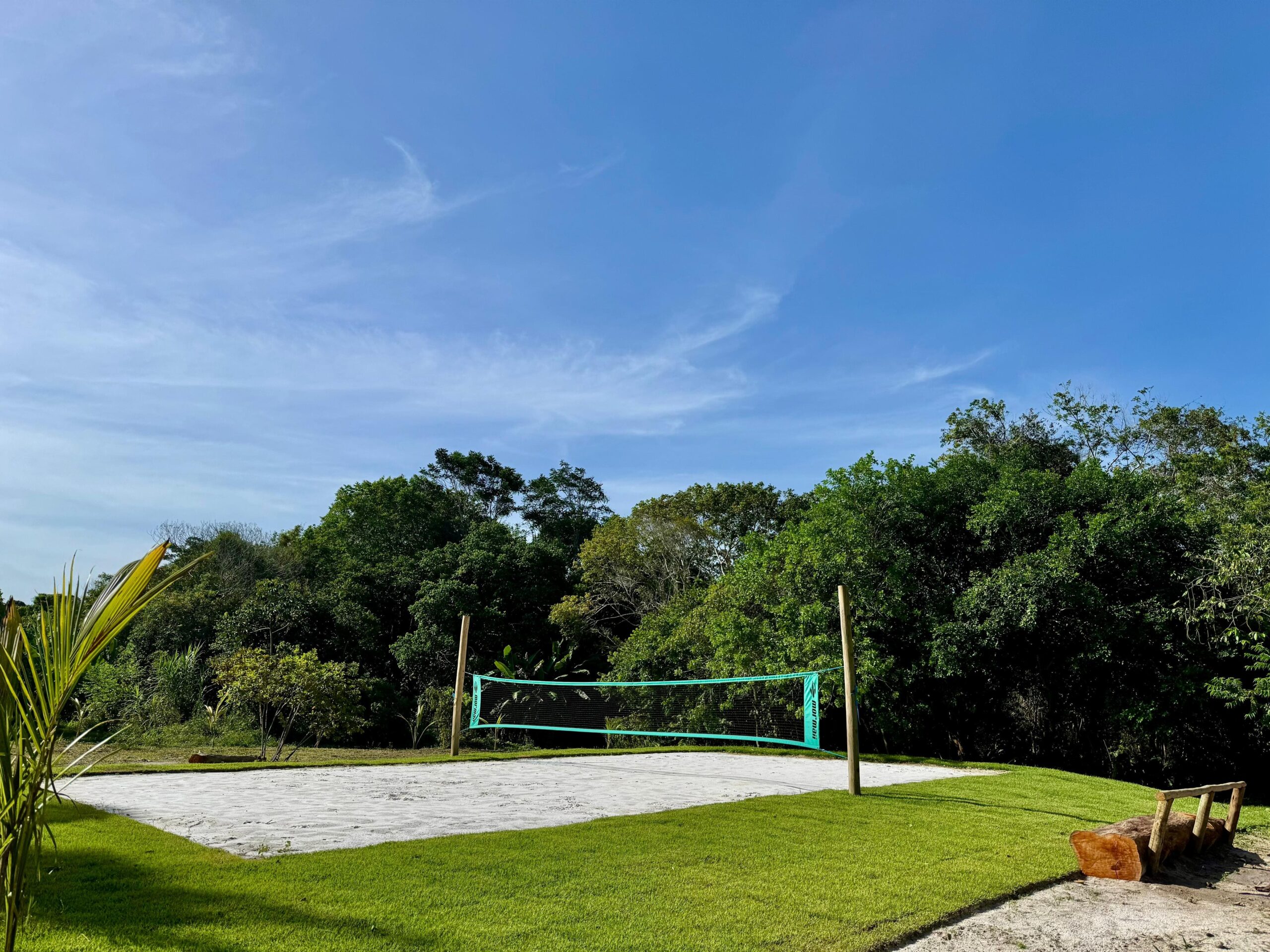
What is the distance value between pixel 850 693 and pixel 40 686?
7567 mm

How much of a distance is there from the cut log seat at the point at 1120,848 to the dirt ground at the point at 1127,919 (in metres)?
0.08

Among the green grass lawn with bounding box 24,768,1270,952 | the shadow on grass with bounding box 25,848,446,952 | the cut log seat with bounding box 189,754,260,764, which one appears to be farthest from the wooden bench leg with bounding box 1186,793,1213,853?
the cut log seat with bounding box 189,754,260,764

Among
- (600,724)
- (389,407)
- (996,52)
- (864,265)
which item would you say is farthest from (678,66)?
(600,724)

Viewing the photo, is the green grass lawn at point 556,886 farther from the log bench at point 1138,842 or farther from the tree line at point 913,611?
the tree line at point 913,611

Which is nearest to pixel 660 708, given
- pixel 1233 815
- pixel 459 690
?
pixel 459 690

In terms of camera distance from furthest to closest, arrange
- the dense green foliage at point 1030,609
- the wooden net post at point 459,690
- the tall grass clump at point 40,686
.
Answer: the dense green foliage at point 1030,609 < the wooden net post at point 459,690 < the tall grass clump at point 40,686

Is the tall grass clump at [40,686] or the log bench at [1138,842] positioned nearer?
the tall grass clump at [40,686]

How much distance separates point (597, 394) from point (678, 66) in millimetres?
8827

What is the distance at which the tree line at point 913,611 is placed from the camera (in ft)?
44.0

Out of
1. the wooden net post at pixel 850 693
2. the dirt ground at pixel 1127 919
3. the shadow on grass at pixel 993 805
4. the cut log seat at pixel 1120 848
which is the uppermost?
the wooden net post at pixel 850 693

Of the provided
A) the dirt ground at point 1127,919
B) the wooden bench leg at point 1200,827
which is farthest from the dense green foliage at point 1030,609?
the dirt ground at point 1127,919

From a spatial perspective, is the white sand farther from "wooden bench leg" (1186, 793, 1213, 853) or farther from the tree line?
"wooden bench leg" (1186, 793, 1213, 853)

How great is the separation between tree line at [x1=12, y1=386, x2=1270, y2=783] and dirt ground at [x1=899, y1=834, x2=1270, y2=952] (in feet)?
23.6

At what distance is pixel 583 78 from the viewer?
10469 millimetres
